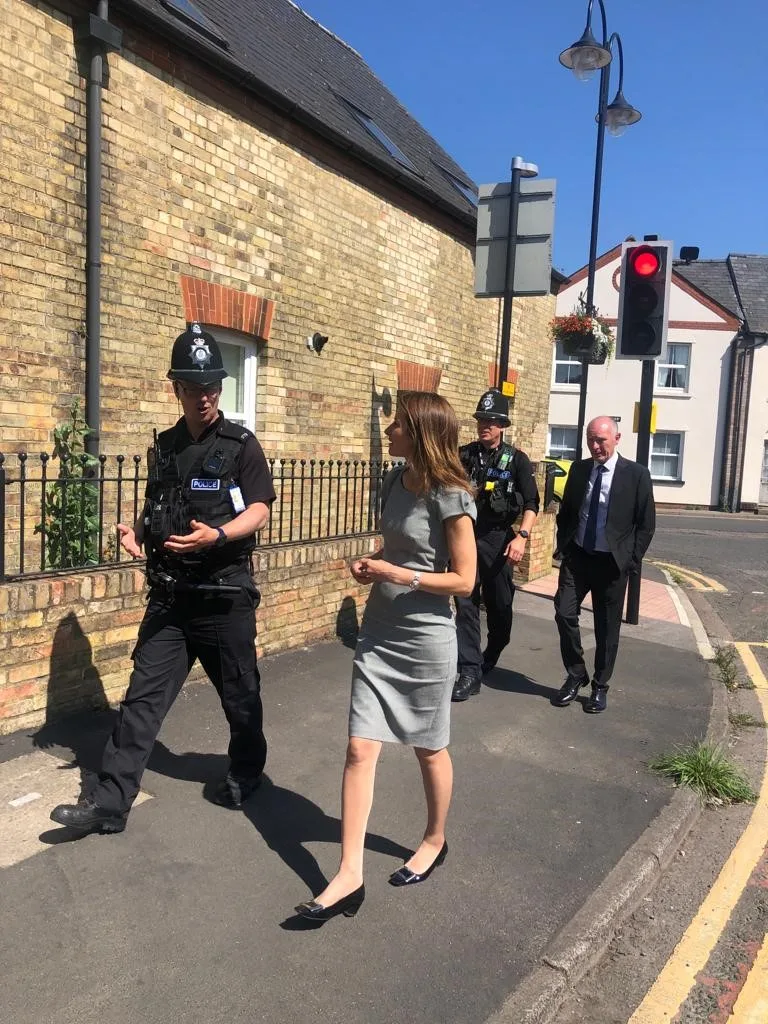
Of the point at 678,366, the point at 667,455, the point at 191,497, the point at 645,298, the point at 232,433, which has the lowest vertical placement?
the point at 191,497

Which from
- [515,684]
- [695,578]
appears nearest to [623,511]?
[515,684]

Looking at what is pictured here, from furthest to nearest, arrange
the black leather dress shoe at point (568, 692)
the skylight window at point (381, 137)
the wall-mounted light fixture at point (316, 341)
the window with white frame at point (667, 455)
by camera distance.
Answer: the window with white frame at point (667, 455), the skylight window at point (381, 137), the wall-mounted light fixture at point (316, 341), the black leather dress shoe at point (568, 692)

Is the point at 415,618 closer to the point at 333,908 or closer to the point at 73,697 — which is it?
the point at 333,908

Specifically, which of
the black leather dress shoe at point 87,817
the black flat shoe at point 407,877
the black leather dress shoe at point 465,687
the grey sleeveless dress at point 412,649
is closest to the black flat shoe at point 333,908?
the black flat shoe at point 407,877

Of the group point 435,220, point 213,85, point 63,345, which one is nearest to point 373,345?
point 435,220

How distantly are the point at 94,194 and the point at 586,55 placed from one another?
8.82 meters

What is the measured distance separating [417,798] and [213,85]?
622cm

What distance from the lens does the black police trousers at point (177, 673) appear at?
3.33 m

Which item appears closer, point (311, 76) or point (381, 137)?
point (311, 76)

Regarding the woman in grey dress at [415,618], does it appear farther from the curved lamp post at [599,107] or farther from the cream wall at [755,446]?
the cream wall at [755,446]

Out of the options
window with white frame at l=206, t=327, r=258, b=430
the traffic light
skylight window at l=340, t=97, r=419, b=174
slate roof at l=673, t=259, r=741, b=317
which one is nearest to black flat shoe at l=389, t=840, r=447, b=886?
window with white frame at l=206, t=327, r=258, b=430

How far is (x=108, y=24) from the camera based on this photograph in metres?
5.71

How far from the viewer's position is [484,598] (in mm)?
5652

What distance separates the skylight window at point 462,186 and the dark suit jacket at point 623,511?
8.09 m
